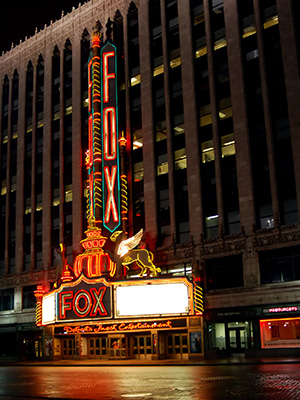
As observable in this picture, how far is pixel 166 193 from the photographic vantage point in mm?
48594

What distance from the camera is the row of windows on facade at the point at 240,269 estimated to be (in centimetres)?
3944

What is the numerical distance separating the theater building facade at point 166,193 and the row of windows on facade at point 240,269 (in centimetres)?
12

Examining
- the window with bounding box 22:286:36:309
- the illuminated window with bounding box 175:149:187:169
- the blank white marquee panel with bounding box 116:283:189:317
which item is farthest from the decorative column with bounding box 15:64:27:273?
the illuminated window with bounding box 175:149:187:169

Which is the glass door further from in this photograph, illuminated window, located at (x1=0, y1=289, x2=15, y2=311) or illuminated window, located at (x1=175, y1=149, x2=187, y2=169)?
illuminated window, located at (x1=0, y1=289, x2=15, y2=311)

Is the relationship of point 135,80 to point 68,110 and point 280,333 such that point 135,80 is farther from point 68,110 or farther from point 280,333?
point 280,333

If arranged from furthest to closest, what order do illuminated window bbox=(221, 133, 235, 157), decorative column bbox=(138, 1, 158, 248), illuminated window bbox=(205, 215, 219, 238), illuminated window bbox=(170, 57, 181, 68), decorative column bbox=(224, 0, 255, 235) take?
1. illuminated window bbox=(170, 57, 181, 68)
2. decorative column bbox=(138, 1, 158, 248)
3. illuminated window bbox=(221, 133, 235, 157)
4. illuminated window bbox=(205, 215, 219, 238)
5. decorative column bbox=(224, 0, 255, 235)

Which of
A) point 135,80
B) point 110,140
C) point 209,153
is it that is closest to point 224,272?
point 209,153

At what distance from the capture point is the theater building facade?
1633 inches

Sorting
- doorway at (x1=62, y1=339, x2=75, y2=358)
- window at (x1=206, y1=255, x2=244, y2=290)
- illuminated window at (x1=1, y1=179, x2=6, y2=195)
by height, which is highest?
illuminated window at (x1=1, y1=179, x2=6, y2=195)

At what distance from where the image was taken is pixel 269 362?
33.2m

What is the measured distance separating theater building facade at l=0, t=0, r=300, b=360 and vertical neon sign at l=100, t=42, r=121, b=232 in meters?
0.14

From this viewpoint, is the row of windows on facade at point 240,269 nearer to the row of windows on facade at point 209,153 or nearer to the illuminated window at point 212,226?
the illuminated window at point 212,226

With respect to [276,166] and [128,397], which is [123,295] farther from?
[128,397]

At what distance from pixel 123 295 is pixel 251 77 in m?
21.9
